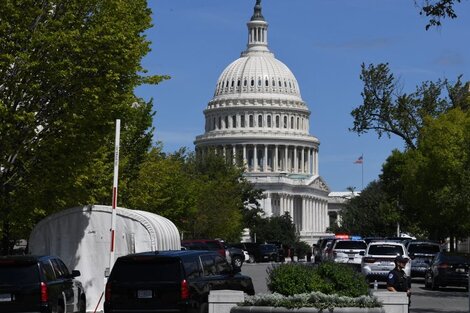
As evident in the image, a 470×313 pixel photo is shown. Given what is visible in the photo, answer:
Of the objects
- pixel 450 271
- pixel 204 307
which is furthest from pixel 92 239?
pixel 450 271

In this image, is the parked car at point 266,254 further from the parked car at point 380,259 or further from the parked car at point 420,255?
the parked car at point 380,259

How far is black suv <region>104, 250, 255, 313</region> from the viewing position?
22234 mm

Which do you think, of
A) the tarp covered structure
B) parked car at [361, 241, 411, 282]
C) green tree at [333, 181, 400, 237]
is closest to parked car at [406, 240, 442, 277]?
parked car at [361, 241, 411, 282]

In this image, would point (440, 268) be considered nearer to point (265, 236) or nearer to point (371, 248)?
point (371, 248)

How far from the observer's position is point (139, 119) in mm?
46281

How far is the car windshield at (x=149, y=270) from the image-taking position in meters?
22.4

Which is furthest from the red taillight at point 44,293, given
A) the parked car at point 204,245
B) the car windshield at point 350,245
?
the car windshield at point 350,245

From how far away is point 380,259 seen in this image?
43906 millimetres

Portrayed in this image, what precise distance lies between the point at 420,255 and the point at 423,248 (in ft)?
1.86

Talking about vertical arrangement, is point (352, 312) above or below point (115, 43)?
below

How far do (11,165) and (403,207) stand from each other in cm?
6471

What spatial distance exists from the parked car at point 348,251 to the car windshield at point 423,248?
2.61m

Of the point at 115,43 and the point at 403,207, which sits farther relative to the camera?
the point at 403,207

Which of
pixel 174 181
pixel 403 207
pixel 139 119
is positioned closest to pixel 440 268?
pixel 139 119
